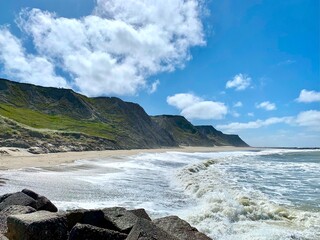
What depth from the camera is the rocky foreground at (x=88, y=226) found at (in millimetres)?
6867

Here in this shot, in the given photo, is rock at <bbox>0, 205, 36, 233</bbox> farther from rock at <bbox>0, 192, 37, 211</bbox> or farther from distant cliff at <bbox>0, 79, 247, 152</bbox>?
distant cliff at <bbox>0, 79, 247, 152</bbox>

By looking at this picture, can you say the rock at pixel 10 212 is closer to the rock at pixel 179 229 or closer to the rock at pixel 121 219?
the rock at pixel 121 219

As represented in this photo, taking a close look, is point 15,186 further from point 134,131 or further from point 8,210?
point 134,131

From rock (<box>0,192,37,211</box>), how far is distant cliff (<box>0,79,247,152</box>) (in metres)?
48.7

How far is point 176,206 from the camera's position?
49.7 ft

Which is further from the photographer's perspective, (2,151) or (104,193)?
(2,151)

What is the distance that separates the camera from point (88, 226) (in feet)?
23.4

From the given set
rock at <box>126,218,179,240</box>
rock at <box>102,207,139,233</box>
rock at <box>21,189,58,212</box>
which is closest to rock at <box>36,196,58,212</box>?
rock at <box>21,189,58,212</box>

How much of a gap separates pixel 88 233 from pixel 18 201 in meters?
4.28

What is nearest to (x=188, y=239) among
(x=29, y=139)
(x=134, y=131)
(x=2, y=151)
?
(x=2, y=151)

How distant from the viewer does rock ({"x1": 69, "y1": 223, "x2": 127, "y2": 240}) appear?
6.98 meters

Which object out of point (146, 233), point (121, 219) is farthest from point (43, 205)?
point (146, 233)

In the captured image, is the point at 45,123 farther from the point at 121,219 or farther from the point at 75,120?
the point at 121,219

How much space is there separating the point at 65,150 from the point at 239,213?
50.4m
